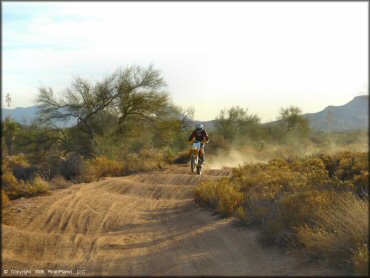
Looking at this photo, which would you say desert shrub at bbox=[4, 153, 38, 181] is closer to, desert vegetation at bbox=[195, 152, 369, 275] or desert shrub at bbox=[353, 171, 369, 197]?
desert vegetation at bbox=[195, 152, 369, 275]

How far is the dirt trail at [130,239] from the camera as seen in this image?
8.78 meters

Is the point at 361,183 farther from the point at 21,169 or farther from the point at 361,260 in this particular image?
the point at 21,169

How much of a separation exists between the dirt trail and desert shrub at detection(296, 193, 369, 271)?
414mm

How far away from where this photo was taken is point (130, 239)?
1152 cm

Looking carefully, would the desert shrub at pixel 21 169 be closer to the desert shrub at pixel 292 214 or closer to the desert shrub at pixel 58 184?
the desert shrub at pixel 58 184

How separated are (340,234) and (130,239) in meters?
5.13

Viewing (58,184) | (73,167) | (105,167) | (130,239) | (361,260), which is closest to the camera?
(361,260)

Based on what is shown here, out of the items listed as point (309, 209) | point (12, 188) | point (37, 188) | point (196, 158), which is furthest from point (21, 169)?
point (309, 209)

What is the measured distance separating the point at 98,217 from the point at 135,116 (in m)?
19.2

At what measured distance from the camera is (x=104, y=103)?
3147 cm

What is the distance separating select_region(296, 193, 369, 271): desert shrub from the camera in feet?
27.0

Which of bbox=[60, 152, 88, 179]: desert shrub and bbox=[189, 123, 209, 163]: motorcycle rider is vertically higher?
bbox=[189, 123, 209, 163]: motorcycle rider

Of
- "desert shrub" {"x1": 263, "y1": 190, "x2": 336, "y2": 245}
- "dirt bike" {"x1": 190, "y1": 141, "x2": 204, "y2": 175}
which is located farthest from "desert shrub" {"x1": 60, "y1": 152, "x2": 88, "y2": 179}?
"desert shrub" {"x1": 263, "y1": 190, "x2": 336, "y2": 245}

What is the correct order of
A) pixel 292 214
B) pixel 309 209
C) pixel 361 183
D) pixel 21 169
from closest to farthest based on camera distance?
pixel 309 209 < pixel 292 214 < pixel 361 183 < pixel 21 169
